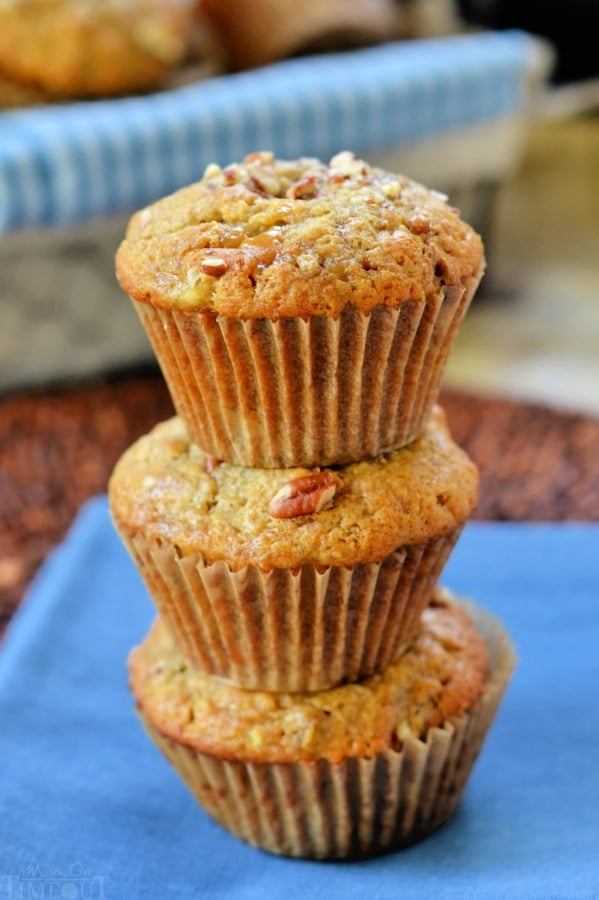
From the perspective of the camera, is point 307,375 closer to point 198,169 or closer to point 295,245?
point 295,245

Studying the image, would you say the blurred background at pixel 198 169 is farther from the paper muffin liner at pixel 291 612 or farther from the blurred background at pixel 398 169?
the paper muffin liner at pixel 291 612

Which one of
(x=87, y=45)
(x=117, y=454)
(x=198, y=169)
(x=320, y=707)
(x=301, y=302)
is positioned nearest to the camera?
(x=301, y=302)

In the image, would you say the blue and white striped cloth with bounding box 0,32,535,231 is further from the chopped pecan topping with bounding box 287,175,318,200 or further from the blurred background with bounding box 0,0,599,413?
the chopped pecan topping with bounding box 287,175,318,200

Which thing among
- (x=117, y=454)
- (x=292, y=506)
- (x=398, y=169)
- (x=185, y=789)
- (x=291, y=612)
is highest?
(x=292, y=506)

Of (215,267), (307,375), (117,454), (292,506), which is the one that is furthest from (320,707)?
(117,454)

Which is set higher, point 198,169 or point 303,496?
point 303,496

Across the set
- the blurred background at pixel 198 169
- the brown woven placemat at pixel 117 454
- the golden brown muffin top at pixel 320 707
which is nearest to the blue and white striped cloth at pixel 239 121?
the blurred background at pixel 198 169

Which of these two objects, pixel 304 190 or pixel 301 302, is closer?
pixel 301 302

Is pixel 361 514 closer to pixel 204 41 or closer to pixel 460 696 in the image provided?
pixel 460 696
